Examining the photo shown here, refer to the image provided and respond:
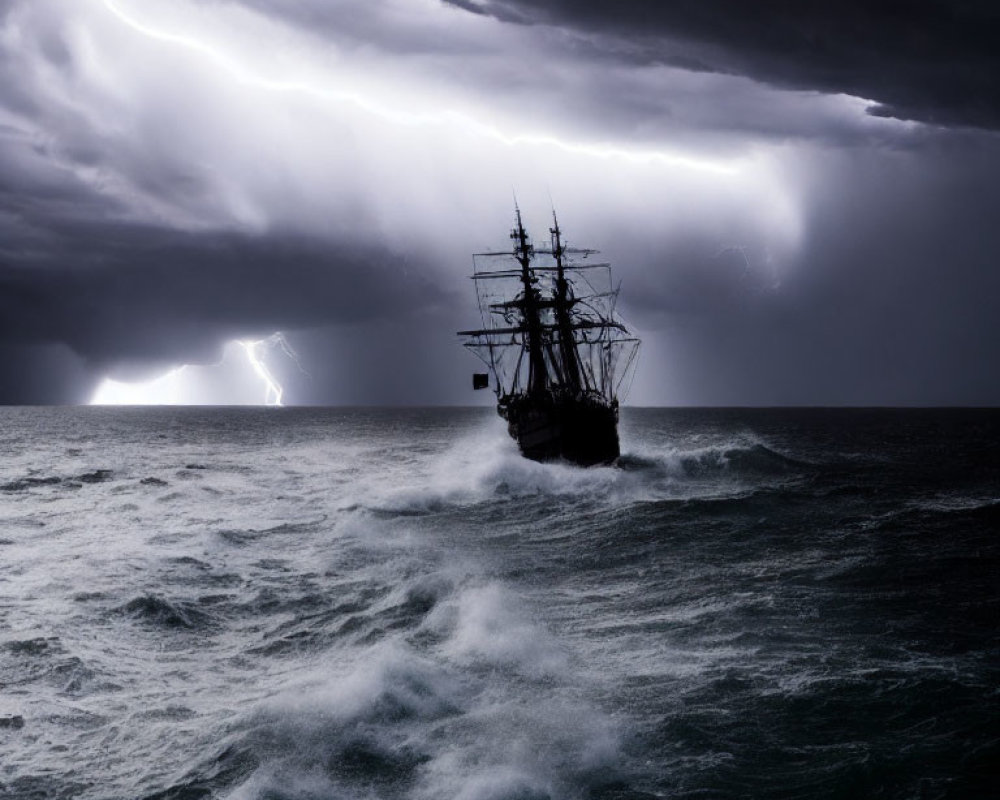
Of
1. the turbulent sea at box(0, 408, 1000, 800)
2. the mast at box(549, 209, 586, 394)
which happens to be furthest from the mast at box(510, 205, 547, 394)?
the turbulent sea at box(0, 408, 1000, 800)

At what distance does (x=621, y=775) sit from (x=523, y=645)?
5.17 m

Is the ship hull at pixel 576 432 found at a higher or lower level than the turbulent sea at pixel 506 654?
higher

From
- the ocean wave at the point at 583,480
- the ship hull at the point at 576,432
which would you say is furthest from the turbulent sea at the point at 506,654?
the ship hull at the point at 576,432

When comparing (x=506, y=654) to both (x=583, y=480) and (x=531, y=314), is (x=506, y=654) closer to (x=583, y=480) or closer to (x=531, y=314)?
(x=583, y=480)

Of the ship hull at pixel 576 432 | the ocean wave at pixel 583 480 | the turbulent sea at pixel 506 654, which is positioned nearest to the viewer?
the turbulent sea at pixel 506 654

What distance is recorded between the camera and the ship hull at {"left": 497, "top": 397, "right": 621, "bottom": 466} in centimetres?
5403

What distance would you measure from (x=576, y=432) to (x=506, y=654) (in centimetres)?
3931

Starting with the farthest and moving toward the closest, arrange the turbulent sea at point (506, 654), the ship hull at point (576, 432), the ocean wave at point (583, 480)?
the ship hull at point (576, 432)
the ocean wave at point (583, 480)
the turbulent sea at point (506, 654)

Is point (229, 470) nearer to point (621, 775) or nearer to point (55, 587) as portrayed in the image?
point (55, 587)

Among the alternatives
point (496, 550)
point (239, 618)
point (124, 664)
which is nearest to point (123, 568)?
point (239, 618)

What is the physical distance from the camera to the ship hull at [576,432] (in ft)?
177

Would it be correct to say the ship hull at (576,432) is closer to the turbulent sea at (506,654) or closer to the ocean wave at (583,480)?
the ocean wave at (583,480)

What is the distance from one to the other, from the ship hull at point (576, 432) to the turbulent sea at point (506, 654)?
17304 mm

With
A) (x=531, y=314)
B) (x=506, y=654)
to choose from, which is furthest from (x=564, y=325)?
(x=506, y=654)
